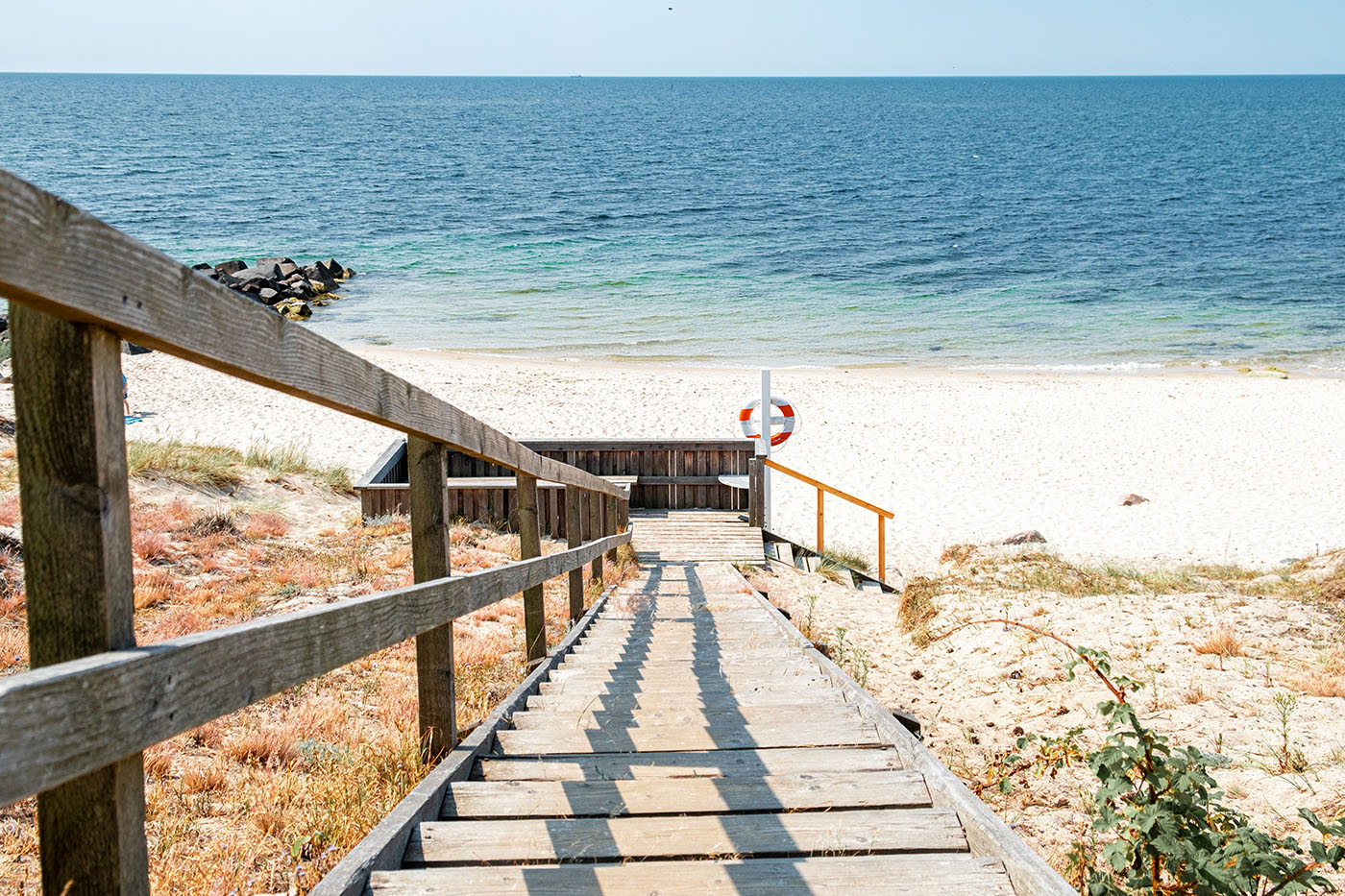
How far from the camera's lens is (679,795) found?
2791 mm

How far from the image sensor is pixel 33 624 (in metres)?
1.41

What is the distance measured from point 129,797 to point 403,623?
39.5 inches

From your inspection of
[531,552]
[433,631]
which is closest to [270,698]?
[531,552]

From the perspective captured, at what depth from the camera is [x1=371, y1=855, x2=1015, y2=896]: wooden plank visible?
218 cm

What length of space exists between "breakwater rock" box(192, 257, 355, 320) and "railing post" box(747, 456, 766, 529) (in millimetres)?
23307

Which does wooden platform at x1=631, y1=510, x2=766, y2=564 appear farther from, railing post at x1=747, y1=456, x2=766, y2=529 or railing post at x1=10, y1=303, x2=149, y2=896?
railing post at x1=10, y1=303, x2=149, y2=896

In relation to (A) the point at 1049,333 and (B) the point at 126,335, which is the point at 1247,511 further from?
(A) the point at 1049,333

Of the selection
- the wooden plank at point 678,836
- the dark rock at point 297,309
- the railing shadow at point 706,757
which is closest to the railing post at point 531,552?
the railing shadow at point 706,757

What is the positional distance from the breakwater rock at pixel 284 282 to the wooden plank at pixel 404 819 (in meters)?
30.4

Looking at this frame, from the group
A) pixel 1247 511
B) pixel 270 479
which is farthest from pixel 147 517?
pixel 1247 511

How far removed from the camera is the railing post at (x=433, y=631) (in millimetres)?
3033

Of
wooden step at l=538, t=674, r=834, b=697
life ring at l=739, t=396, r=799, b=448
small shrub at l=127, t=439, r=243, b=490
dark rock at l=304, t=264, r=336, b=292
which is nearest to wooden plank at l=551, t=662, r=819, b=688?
wooden step at l=538, t=674, r=834, b=697

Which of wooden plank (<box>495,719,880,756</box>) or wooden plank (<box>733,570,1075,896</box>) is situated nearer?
wooden plank (<box>733,570,1075,896</box>)

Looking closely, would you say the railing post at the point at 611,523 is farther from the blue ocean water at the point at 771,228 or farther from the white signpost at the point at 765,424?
the blue ocean water at the point at 771,228
